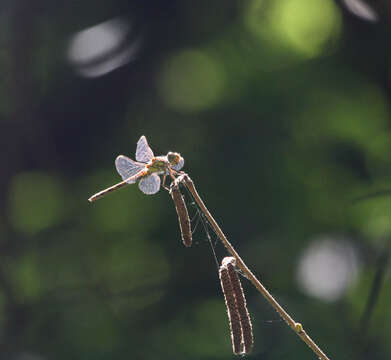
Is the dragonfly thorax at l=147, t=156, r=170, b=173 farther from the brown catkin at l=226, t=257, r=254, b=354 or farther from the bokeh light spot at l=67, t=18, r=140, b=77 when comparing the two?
the bokeh light spot at l=67, t=18, r=140, b=77

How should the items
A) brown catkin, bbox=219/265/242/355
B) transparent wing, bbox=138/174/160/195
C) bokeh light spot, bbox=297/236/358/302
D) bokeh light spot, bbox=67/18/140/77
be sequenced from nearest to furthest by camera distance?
brown catkin, bbox=219/265/242/355, transparent wing, bbox=138/174/160/195, bokeh light spot, bbox=297/236/358/302, bokeh light spot, bbox=67/18/140/77

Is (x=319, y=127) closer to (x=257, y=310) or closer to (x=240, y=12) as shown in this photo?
(x=240, y=12)

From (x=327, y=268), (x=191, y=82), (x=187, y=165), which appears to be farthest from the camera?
(x=191, y=82)

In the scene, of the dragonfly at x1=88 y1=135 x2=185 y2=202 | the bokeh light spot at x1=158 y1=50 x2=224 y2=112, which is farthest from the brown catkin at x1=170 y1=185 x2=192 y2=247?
the bokeh light spot at x1=158 y1=50 x2=224 y2=112

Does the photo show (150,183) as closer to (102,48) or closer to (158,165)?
(158,165)

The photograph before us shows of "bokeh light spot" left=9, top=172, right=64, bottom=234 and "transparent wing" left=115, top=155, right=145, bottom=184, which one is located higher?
"transparent wing" left=115, top=155, right=145, bottom=184

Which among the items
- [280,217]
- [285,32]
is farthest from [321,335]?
[285,32]

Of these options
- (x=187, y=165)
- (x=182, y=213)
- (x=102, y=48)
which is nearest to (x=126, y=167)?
(x=182, y=213)
